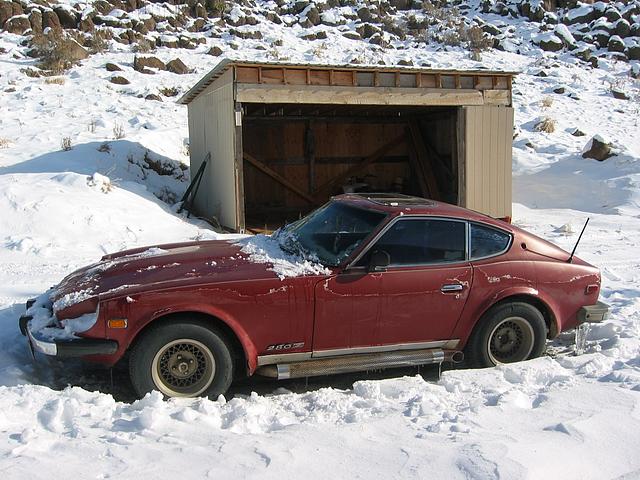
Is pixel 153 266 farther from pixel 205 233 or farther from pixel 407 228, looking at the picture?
pixel 205 233

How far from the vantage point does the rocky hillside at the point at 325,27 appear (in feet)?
92.9

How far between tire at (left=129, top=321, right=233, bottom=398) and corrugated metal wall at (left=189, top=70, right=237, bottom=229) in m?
7.74

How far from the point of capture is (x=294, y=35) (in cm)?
3259

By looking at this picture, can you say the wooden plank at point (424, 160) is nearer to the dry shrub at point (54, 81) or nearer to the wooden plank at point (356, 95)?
the wooden plank at point (356, 95)

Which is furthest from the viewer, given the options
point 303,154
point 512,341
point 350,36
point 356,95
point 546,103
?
point 350,36

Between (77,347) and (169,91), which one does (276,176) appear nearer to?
(169,91)

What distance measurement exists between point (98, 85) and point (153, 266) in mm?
20576

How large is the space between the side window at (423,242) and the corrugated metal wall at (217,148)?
24.0ft

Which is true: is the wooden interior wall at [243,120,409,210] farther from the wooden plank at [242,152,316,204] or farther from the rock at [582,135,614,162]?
the rock at [582,135,614,162]

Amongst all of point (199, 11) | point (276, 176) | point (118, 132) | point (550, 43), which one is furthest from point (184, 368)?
point (550, 43)

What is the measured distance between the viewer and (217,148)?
13.3 meters

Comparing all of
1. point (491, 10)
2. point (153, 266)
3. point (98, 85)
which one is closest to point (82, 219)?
point (153, 266)

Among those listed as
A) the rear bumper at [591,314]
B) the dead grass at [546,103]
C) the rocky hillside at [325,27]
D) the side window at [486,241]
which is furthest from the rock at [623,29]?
the side window at [486,241]

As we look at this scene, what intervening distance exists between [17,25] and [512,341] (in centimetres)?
2888
